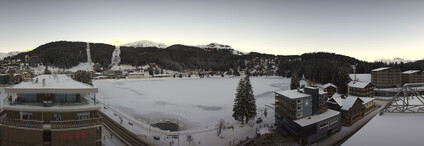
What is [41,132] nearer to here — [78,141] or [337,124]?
[78,141]

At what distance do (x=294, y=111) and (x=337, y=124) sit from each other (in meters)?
6.31

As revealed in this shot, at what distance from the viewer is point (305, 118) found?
835 inches

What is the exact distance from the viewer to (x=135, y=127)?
21906mm

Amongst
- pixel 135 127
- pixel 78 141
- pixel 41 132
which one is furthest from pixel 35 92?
pixel 135 127

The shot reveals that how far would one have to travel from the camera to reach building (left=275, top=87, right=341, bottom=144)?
19797 millimetres

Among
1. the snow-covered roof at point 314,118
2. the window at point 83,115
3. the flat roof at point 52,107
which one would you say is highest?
the flat roof at point 52,107

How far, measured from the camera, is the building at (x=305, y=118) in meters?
19.8

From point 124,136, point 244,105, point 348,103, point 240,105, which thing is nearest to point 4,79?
point 124,136

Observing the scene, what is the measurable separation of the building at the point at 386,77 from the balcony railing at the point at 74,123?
62.2 meters

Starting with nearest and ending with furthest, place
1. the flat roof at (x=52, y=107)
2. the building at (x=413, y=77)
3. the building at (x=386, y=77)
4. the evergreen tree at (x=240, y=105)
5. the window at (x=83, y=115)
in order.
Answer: the flat roof at (x=52, y=107) < the window at (x=83, y=115) < the evergreen tree at (x=240, y=105) < the building at (x=386, y=77) < the building at (x=413, y=77)

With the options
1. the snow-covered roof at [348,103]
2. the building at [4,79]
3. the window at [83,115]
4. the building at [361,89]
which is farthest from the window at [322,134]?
the building at [4,79]

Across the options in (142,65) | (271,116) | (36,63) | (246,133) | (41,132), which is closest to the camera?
(41,132)

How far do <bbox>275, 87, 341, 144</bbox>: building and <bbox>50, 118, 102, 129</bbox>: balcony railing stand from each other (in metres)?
17.8

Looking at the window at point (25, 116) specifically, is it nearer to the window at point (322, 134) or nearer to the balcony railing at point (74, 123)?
the balcony railing at point (74, 123)
